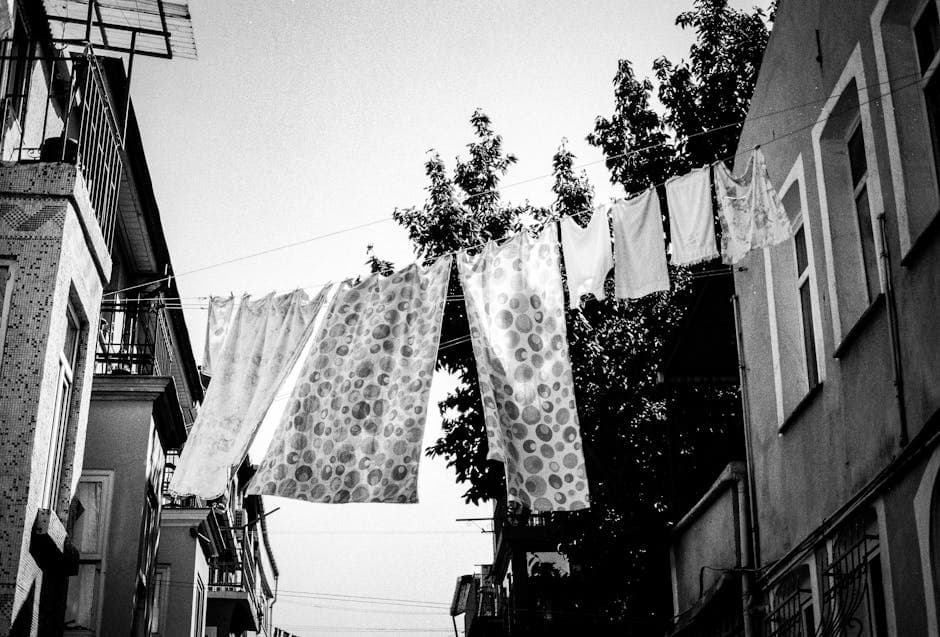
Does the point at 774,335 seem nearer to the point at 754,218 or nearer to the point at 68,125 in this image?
the point at 754,218

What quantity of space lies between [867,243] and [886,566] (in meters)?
2.42

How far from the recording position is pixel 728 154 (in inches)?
715

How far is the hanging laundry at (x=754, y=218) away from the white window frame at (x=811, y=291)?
0.58 metres

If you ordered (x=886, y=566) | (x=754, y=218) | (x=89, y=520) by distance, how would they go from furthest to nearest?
(x=89, y=520), (x=754, y=218), (x=886, y=566)

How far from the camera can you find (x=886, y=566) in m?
7.63

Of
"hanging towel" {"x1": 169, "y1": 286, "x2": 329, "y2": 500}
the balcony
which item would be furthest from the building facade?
the balcony

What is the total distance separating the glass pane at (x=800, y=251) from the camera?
1023cm

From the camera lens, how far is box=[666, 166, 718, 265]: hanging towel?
9.58m

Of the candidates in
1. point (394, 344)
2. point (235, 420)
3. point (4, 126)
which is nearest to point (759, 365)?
point (394, 344)

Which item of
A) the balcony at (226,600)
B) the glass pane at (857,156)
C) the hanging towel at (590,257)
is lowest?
the balcony at (226,600)

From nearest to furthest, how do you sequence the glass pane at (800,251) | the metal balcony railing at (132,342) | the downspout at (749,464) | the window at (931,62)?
the window at (931,62) < the glass pane at (800,251) < the downspout at (749,464) < the metal balcony railing at (132,342)

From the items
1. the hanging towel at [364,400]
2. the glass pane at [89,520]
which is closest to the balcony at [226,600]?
the glass pane at [89,520]

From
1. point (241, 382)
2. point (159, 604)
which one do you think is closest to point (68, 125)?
point (241, 382)

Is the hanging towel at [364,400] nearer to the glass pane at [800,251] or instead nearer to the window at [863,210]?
the glass pane at [800,251]
